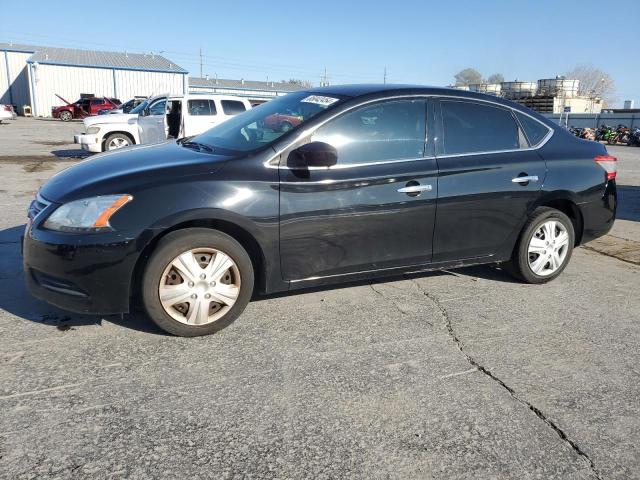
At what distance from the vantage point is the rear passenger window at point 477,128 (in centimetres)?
414

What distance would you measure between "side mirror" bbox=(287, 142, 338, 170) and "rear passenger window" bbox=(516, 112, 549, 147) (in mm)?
1997

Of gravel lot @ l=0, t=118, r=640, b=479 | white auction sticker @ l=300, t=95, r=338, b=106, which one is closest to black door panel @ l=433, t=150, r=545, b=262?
gravel lot @ l=0, t=118, r=640, b=479

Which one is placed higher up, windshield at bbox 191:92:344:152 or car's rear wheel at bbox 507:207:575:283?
windshield at bbox 191:92:344:152

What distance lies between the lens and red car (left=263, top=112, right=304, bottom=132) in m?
3.80

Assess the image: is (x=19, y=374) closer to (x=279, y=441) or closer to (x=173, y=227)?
(x=173, y=227)

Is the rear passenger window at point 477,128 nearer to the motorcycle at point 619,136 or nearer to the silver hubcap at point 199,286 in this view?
the silver hubcap at point 199,286

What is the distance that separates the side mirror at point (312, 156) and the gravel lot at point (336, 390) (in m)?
1.13

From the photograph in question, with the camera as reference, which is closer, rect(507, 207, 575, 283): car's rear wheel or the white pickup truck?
rect(507, 207, 575, 283): car's rear wheel

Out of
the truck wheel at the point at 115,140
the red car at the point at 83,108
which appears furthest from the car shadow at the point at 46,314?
the red car at the point at 83,108

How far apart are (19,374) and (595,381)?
10.9 feet

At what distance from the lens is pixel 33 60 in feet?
155

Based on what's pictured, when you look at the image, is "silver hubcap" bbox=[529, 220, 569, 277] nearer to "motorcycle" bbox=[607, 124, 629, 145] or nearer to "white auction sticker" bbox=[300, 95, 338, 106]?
"white auction sticker" bbox=[300, 95, 338, 106]

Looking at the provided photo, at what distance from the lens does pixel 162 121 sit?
43.1ft

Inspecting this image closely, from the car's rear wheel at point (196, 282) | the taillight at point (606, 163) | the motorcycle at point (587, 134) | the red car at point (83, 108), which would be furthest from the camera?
the red car at point (83, 108)
